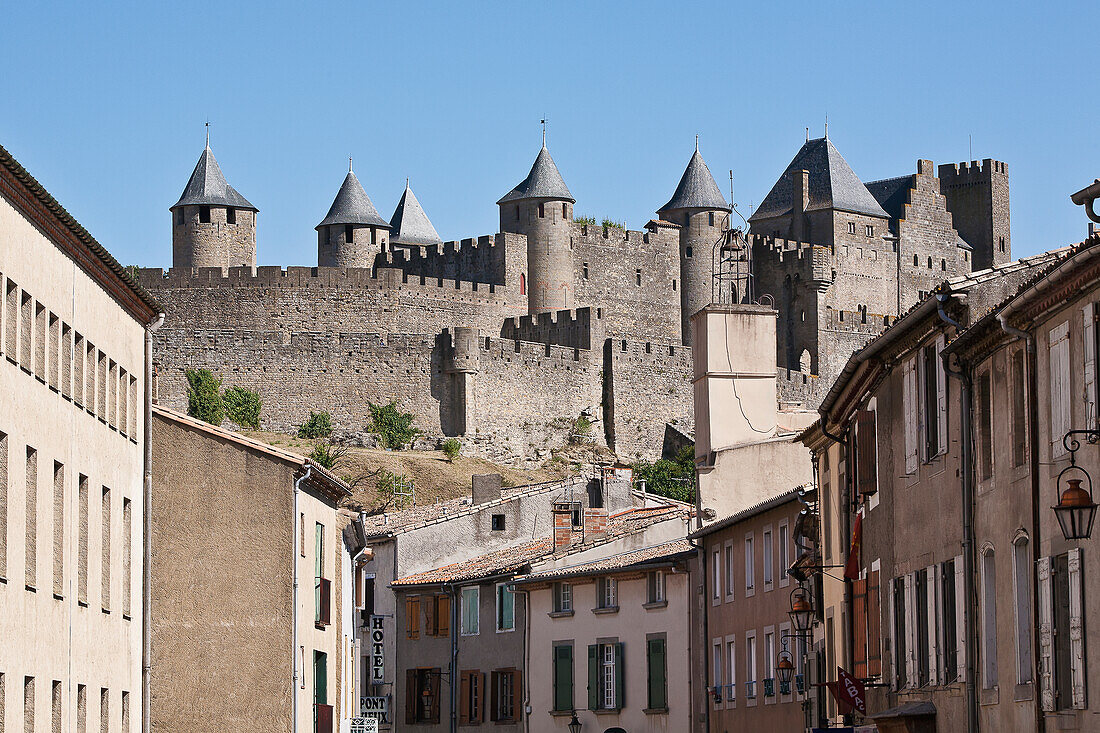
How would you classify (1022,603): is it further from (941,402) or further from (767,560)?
(767,560)

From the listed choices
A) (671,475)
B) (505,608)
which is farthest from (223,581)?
(671,475)

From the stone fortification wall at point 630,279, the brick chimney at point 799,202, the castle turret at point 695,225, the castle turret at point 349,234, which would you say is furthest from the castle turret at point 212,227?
the brick chimney at point 799,202

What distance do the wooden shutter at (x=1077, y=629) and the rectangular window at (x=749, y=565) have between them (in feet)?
54.7

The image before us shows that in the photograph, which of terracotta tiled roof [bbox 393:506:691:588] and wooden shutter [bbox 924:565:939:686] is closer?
wooden shutter [bbox 924:565:939:686]

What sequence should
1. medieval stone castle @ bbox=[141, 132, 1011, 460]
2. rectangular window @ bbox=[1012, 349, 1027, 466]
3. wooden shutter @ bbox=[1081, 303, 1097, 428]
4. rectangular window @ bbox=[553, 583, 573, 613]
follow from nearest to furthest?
wooden shutter @ bbox=[1081, 303, 1097, 428], rectangular window @ bbox=[1012, 349, 1027, 466], rectangular window @ bbox=[553, 583, 573, 613], medieval stone castle @ bbox=[141, 132, 1011, 460]

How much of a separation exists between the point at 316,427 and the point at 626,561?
36.8 m

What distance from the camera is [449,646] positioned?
42.4 metres

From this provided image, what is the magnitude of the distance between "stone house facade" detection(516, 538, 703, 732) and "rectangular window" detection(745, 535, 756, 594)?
3.11 m

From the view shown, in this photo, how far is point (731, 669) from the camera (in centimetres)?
3244

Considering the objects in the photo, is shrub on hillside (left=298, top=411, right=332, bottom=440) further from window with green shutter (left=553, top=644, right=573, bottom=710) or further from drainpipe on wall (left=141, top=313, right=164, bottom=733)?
drainpipe on wall (left=141, top=313, right=164, bottom=733)

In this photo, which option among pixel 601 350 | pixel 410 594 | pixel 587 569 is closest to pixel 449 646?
pixel 410 594

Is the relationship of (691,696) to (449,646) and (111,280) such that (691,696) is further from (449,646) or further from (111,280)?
(111,280)

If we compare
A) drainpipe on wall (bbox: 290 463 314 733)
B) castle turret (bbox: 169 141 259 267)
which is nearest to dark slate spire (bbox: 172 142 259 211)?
castle turret (bbox: 169 141 259 267)

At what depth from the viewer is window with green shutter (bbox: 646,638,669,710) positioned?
1410 inches
